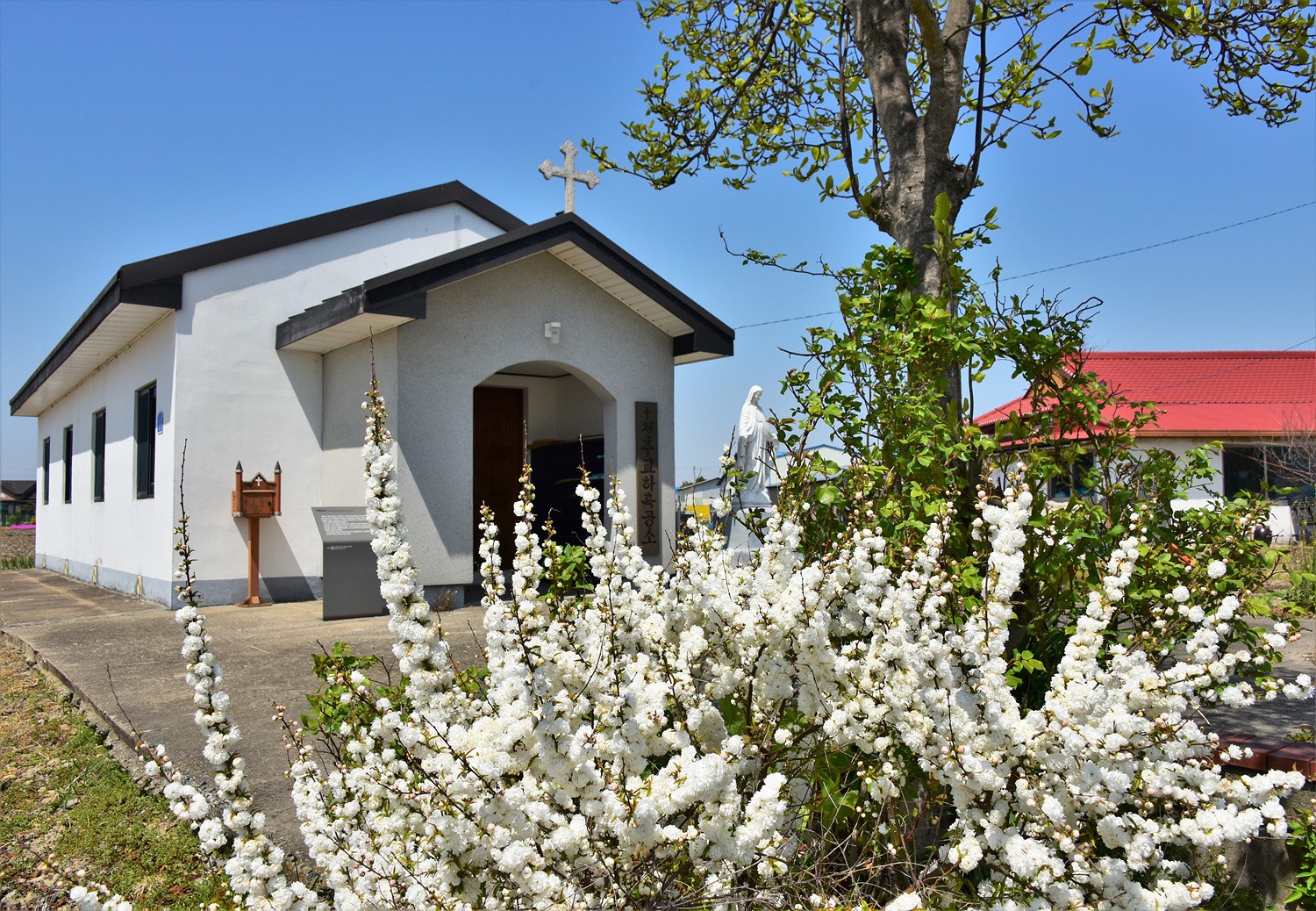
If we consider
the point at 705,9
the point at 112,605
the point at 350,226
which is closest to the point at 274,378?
the point at 350,226

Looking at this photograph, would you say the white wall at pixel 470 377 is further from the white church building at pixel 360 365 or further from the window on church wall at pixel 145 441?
the window on church wall at pixel 145 441

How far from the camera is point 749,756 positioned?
90.6 inches

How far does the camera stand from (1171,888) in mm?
2031

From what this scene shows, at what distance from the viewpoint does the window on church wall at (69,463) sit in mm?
15413

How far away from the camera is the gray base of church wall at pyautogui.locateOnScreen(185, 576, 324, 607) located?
32.0 ft

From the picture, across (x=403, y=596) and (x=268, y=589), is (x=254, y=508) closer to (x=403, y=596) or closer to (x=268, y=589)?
(x=268, y=589)

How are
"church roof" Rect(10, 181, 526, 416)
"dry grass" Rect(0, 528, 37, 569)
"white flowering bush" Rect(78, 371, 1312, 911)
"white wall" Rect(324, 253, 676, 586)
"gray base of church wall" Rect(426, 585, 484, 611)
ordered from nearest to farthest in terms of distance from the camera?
1. "white flowering bush" Rect(78, 371, 1312, 911)
2. "gray base of church wall" Rect(426, 585, 484, 611)
3. "white wall" Rect(324, 253, 676, 586)
4. "church roof" Rect(10, 181, 526, 416)
5. "dry grass" Rect(0, 528, 37, 569)

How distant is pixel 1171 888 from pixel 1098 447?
183 cm

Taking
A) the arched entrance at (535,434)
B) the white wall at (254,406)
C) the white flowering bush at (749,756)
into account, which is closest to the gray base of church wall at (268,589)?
the white wall at (254,406)

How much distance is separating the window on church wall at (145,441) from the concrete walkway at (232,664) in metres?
1.41

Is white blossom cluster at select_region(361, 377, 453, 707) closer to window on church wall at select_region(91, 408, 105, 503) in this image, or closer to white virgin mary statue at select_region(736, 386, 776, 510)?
white virgin mary statue at select_region(736, 386, 776, 510)

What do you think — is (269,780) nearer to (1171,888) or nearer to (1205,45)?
(1171,888)

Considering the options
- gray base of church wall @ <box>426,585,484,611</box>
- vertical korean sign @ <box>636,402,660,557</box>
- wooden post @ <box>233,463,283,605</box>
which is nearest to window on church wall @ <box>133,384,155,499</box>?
wooden post @ <box>233,463,283,605</box>

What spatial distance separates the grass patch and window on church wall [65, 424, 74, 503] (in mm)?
12130
